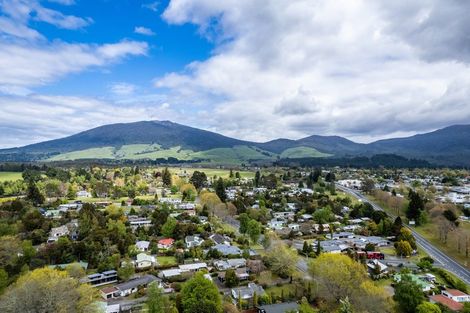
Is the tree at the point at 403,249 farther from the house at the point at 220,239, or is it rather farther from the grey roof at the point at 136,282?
the grey roof at the point at 136,282

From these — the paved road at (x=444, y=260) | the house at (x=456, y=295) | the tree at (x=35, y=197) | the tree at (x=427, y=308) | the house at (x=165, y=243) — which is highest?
the tree at (x=35, y=197)

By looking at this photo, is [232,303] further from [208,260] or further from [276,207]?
[276,207]

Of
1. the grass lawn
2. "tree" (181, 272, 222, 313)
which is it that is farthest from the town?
the grass lawn

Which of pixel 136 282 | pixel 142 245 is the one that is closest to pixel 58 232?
pixel 142 245

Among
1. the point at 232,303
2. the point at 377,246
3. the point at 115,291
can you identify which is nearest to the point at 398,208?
the point at 377,246

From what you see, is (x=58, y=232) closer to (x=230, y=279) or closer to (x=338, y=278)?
(x=230, y=279)

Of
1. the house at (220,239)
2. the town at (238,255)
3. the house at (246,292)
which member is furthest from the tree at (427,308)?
the house at (220,239)
